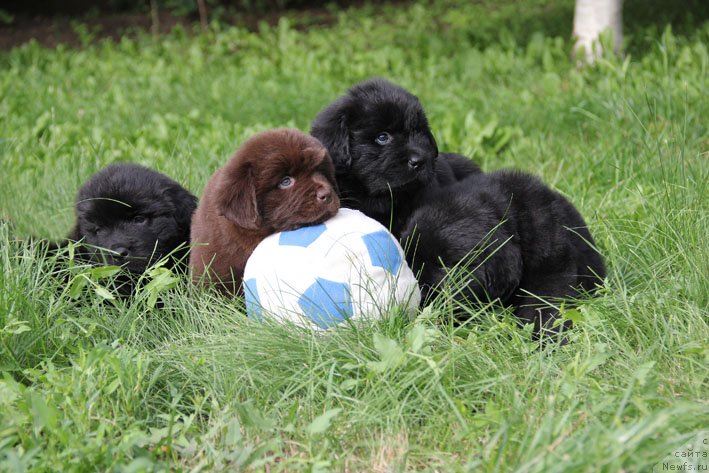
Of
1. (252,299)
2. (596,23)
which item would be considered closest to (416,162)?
(252,299)

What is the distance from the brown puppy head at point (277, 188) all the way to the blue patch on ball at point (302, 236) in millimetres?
33

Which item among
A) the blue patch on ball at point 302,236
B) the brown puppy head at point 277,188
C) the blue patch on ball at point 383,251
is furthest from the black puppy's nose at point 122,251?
the blue patch on ball at point 383,251

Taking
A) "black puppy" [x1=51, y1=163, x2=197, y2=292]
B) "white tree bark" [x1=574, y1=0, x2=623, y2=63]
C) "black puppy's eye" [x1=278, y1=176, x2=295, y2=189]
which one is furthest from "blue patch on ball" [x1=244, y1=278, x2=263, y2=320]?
"white tree bark" [x1=574, y1=0, x2=623, y2=63]

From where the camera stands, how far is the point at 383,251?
343cm

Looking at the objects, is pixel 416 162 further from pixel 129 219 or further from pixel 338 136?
pixel 129 219

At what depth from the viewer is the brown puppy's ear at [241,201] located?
3.51 metres

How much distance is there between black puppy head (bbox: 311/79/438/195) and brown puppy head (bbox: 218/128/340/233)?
45 centimetres

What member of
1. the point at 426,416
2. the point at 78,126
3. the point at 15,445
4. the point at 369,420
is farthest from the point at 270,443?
the point at 78,126

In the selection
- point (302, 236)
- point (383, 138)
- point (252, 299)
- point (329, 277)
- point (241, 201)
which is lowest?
point (252, 299)

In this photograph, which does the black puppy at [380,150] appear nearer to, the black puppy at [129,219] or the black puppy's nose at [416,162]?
the black puppy's nose at [416,162]

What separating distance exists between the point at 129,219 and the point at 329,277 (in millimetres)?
1254

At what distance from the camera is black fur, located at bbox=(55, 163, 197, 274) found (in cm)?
398

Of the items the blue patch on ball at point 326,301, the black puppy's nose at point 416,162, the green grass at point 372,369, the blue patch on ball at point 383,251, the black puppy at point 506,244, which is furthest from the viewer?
the black puppy's nose at point 416,162

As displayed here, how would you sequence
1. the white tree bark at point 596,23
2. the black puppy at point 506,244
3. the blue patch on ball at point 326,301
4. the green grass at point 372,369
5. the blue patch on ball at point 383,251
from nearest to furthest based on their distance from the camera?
1. the green grass at point 372,369
2. the blue patch on ball at point 326,301
3. the blue patch on ball at point 383,251
4. the black puppy at point 506,244
5. the white tree bark at point 596,23
